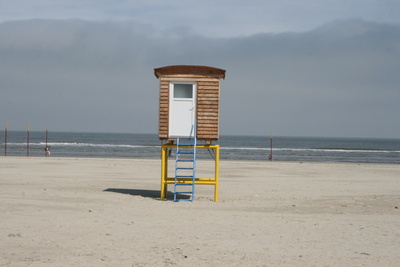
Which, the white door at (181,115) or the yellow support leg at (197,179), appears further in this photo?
the white door at (181,115)

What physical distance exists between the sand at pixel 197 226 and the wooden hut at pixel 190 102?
85.2 inches

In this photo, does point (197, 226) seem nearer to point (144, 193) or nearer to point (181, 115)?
point (181, 115)

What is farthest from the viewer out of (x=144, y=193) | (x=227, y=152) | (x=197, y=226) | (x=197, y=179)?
(x=227, y=152)

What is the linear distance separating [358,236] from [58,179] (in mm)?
14560

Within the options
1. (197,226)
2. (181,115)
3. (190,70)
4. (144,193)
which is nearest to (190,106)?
(181,115)

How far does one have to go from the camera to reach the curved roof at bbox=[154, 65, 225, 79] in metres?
16.5

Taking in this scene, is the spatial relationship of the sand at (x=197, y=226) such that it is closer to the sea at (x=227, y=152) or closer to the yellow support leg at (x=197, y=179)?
the yellow support leg at (x=197, y=179)

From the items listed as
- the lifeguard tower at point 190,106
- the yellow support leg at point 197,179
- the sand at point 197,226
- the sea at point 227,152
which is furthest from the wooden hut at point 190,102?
the sand at point 197,226

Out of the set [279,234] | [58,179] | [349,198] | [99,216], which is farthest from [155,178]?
[279,234]

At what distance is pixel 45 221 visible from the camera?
37.9 feet

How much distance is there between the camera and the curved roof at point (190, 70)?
16469mm

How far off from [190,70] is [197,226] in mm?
6454

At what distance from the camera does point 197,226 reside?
1146 centimetres

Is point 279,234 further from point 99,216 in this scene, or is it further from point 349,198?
point 349,198
